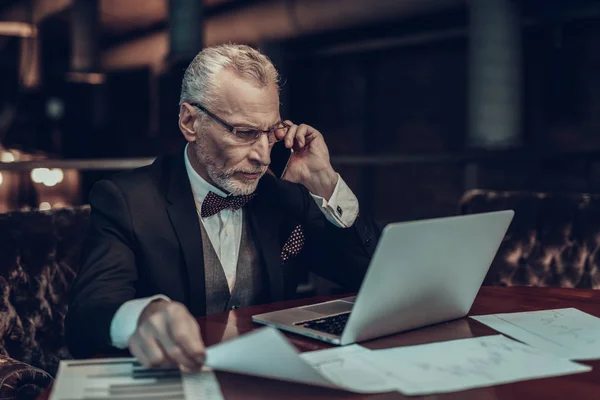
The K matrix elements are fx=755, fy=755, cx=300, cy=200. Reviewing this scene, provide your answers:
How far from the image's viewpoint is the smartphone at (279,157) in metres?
2.32

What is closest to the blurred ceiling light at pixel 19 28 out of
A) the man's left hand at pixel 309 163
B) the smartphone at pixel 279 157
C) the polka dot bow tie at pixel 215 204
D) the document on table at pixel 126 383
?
the smartphone at pixel 279 157

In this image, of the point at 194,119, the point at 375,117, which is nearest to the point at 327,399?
the point at 194,119

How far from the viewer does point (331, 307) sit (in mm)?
1576

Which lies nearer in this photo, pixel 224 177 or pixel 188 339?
pixel 188 339

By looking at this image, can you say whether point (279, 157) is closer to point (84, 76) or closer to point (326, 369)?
point (326, 369)

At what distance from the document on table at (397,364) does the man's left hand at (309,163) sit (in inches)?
36.0

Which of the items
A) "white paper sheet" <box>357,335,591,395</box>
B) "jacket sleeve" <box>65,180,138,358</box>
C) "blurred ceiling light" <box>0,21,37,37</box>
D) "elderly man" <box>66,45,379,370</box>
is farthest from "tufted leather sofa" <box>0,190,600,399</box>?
"blurred ceiling light" <box>0,21,37,37</box>

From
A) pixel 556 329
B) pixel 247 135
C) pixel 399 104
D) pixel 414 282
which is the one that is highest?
pixel 399 104

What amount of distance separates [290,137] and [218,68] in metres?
0.37

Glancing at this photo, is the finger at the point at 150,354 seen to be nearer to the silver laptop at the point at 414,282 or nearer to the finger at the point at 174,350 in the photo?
the finger at the point at 174,350

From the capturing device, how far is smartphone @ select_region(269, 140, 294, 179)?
232 centimetres

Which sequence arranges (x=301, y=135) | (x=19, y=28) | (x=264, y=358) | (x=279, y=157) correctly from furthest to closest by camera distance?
(x=19, y=28) → (x=279, y=157) → (x=301, y=135) → (x=264, y=358)

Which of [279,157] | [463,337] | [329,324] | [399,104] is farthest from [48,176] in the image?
[463,337]

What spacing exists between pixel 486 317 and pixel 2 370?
98 cm
